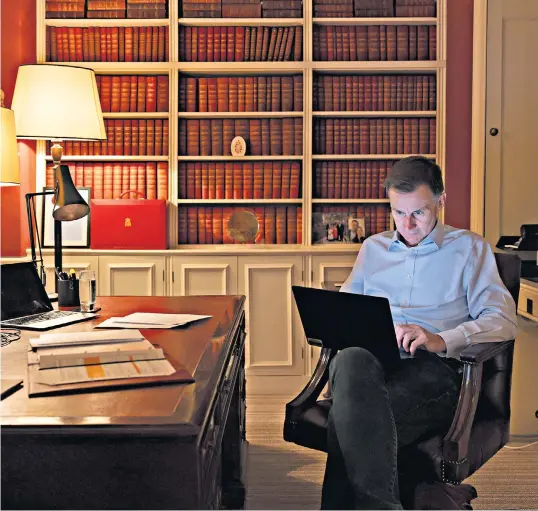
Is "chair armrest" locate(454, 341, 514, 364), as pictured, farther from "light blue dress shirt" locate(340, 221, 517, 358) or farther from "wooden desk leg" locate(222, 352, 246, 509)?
"wooden desk leg" locate(222, 352, 246, 509)

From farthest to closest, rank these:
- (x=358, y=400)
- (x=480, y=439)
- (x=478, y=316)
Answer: (x=478, y=316) < (x=480, y=439) < (x=358, y=400)

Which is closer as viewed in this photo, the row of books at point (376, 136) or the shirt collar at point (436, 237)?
the shirt collar at point (436, 237)

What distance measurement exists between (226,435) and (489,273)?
3.25ft

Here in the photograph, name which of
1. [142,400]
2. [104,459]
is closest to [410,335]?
[142,400]

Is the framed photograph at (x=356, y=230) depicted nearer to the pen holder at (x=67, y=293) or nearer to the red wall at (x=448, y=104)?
the red wall at (x=448, y=104)

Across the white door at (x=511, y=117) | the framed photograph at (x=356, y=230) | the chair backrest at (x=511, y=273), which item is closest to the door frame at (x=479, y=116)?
the white door at (x=511, y=117)

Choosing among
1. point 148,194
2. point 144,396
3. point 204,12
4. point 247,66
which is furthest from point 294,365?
point 144,396

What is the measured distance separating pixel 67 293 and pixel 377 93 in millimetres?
2581

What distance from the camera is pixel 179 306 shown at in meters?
2.49

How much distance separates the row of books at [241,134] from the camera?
4.45 meters

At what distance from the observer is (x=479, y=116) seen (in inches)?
167

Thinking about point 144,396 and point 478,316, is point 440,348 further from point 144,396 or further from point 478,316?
point 144,396

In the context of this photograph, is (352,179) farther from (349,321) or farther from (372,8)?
(349,321)

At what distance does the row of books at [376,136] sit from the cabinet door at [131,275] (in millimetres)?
1200
